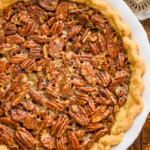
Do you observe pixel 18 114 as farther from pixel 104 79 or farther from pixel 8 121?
pixel 104 79

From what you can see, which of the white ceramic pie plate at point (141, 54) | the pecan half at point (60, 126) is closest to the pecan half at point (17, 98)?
the pecan half at point (60, 126)

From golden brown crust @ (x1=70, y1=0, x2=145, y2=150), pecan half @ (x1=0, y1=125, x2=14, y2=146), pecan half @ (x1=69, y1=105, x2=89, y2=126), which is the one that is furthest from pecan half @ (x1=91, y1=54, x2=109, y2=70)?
pecan half @ (x1=0, y1=125, x2=14, y2=146)

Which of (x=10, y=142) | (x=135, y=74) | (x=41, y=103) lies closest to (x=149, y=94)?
(x=135, y=74)

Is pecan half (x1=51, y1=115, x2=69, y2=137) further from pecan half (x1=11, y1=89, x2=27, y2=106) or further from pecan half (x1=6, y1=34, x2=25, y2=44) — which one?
pecan half (x1=6, y1=34, x2=25, y2=44)

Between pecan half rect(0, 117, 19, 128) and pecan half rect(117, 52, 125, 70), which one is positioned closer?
pecan half rect(0, 117, 19, 128)

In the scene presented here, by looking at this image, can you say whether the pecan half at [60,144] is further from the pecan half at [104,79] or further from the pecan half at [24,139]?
the pecan half at [104,79]

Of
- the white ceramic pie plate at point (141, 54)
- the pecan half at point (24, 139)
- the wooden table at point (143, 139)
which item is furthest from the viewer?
the wooden table at point (143, 139)
